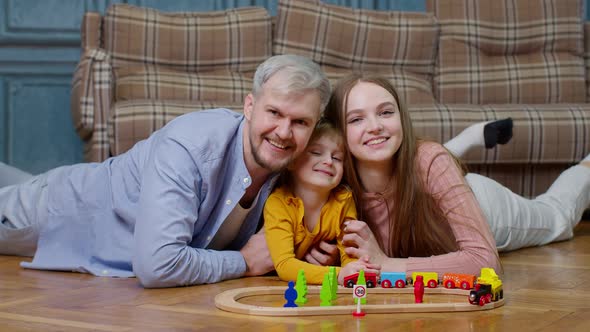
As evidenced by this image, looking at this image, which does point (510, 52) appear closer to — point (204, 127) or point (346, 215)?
point (346, 215)

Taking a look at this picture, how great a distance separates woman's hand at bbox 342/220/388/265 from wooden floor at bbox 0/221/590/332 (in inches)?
7.2

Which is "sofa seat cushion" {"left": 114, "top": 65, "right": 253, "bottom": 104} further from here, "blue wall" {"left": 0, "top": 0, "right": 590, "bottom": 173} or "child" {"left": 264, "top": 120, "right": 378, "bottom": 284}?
"child" {"left": 264, "top": 120, "right": 378, "bottom": 284}

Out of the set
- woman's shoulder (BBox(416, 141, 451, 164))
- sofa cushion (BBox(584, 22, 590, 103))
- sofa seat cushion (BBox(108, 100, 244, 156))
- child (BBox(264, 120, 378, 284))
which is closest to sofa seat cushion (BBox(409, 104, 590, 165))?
sofa cushion (BBox(584, 22, 590, 103))

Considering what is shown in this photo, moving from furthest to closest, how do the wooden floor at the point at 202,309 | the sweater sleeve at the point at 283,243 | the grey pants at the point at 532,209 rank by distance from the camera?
the grey pants at the point at 532,209, the sweater sleeve at the point at 283,243, the wooden floor at the point at 202,309

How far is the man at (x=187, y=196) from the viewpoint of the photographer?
1811 millimetres

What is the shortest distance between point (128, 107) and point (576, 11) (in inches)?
82.8

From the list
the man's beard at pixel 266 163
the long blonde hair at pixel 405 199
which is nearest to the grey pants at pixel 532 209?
the long blonde hair at pixel 405 199

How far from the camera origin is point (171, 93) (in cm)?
339

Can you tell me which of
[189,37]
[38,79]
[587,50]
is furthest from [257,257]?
[587,50]

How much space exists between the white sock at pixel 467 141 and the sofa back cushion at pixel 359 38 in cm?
61

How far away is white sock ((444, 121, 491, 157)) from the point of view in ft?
9.82

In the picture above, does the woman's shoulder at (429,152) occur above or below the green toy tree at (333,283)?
above

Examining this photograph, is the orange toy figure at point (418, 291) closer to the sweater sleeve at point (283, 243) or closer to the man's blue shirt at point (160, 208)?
the sweater sleeve at point (283, 243)

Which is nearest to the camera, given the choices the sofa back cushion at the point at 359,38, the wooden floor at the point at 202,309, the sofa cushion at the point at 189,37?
the wooden floor at the point at 202,309
